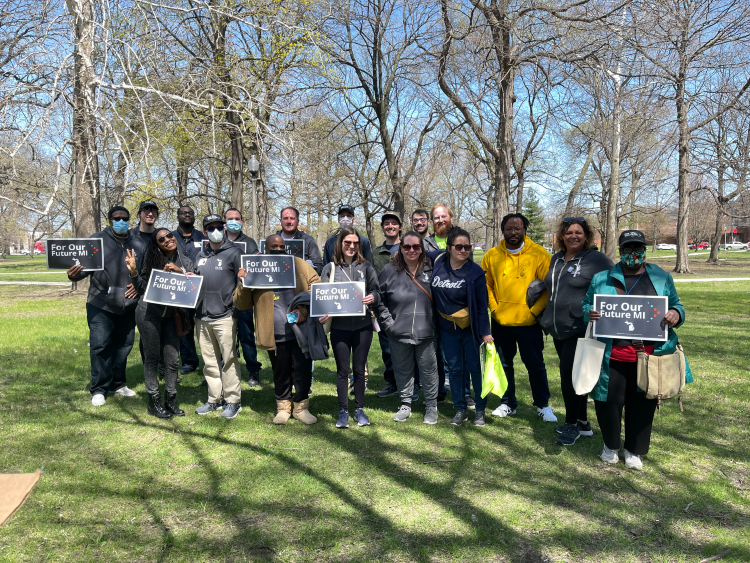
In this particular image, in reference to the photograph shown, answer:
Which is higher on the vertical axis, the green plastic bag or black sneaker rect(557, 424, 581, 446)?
the green plastic bag

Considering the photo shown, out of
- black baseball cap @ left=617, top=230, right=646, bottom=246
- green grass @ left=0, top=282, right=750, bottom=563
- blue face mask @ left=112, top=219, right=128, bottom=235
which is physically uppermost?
blue face mask @ left=112, top=219, right=128, bottom=235

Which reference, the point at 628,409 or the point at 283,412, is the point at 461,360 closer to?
the point at 628,409

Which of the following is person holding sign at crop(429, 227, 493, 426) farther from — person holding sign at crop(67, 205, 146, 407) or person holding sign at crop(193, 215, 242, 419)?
person holding sign at crop(67, 205, 146, 407)

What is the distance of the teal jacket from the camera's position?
418 centimetres

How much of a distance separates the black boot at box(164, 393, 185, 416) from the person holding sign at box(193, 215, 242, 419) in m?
0.47

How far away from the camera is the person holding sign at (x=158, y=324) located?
5.41m

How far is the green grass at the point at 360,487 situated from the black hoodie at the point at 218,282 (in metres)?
1.21

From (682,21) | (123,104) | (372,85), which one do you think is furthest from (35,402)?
(372,85)

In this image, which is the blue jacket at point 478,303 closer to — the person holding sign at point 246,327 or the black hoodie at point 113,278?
the person holding sign at point 246,327

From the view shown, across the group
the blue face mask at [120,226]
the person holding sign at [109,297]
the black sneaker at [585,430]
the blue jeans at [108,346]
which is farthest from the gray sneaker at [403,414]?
the blue face mask at [120,226]

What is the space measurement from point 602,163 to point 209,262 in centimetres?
3673

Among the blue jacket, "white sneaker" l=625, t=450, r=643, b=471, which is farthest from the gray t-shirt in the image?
"white sneaker" l=625, t=450, r=643, b=471

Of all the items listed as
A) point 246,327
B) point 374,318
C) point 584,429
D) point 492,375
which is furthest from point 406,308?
point 246,327

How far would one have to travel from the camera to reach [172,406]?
5672 mm
